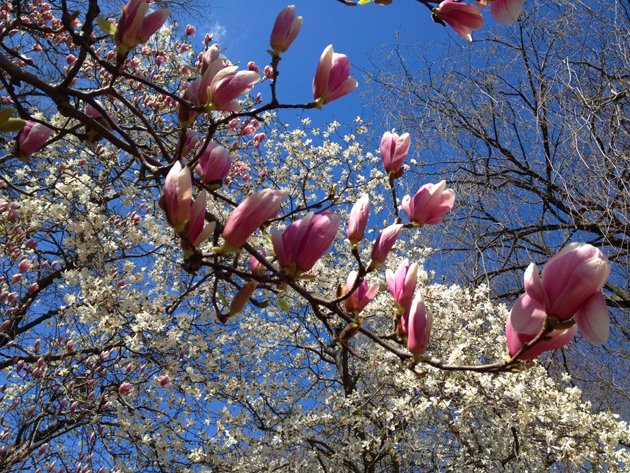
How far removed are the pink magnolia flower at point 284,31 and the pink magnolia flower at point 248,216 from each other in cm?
36

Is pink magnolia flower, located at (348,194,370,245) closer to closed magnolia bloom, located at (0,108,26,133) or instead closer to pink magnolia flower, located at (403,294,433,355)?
pink magnolia flower, located at (403,294,433,355)

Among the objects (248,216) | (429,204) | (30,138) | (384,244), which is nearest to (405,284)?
(384,244)

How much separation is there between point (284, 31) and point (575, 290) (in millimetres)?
657

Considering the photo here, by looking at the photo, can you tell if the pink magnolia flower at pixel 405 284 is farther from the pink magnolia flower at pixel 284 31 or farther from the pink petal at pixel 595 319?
the pink magnolia flower at pixel 284 31

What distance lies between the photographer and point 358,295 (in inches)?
38.8

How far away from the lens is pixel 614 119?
306 centimetres

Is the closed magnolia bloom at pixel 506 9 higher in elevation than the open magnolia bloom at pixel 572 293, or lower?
higher

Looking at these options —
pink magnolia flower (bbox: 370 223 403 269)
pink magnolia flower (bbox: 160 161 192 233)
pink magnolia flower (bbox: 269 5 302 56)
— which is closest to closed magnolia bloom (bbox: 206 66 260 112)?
pink magnolia flower (bbox: 269 5 302 56)

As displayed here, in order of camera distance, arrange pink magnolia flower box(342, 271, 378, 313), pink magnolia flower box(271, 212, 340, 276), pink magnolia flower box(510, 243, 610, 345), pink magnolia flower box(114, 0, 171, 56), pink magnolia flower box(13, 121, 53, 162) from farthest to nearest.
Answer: pink magnolia flower box(13, 121, 53, 162)
pink magnolia flower box(342, 271, 378, 313)
pink magnolia flower box(114, 0, 171, 56)
pink magnolia flower box(271, 212, 340, 276)
pink magnolia flower box(510, 243, 610, 345)

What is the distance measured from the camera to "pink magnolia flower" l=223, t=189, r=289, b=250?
2.34 feet

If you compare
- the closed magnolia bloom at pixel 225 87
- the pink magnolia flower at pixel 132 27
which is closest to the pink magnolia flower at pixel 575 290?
the closed magnolia bloom at pixel 225 87

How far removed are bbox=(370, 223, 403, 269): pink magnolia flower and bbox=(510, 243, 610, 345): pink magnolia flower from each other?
0.88ft

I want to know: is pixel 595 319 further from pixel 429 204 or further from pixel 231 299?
pixel 231 299

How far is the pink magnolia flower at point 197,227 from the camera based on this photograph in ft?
2.26
